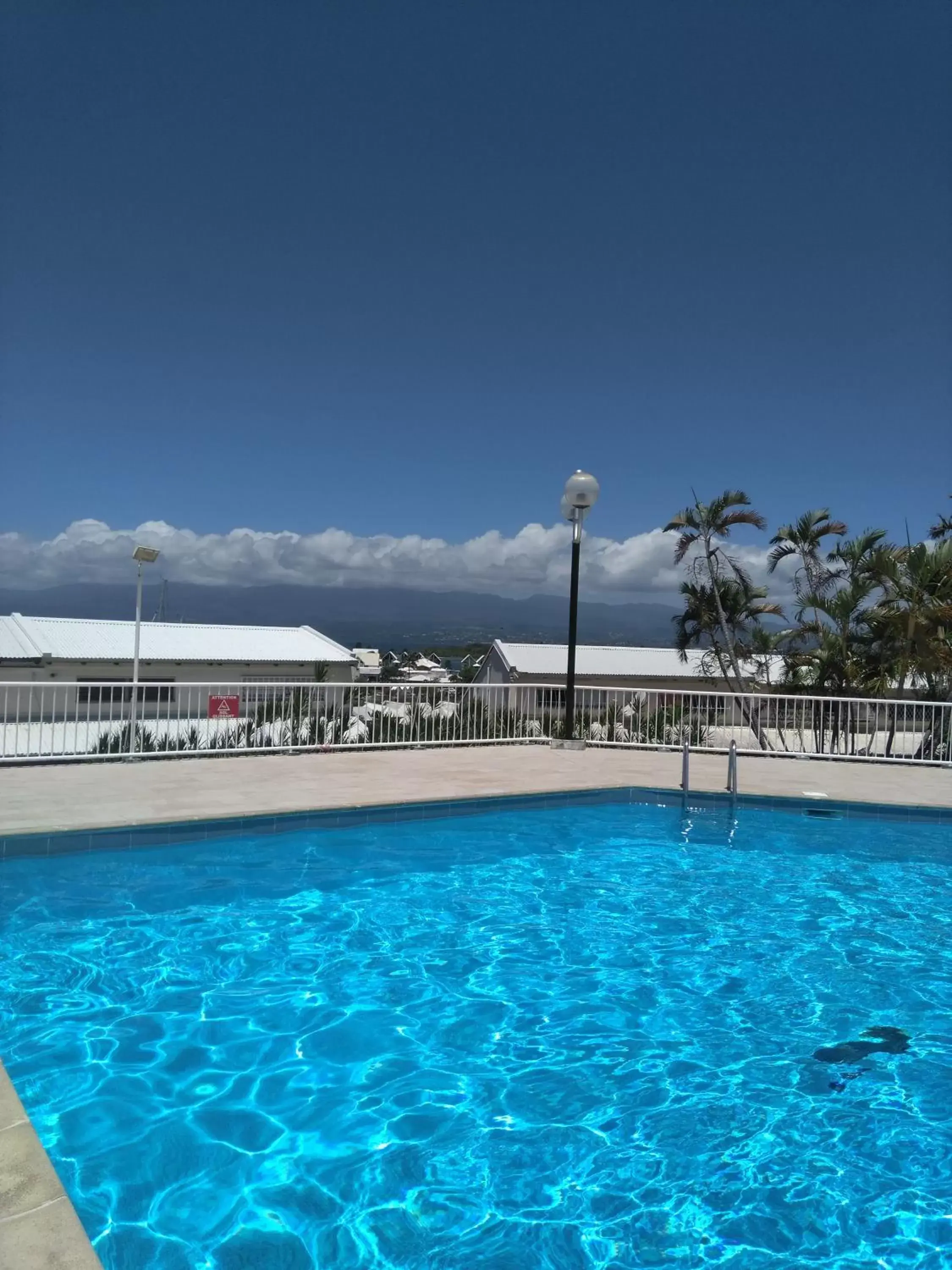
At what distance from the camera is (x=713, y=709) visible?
459 inches

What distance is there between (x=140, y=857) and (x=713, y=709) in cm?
848

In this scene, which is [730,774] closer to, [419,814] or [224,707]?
[419,814]

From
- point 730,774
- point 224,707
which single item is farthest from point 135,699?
point 730,774

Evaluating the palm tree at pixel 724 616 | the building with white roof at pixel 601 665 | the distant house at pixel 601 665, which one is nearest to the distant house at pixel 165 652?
the building with white roof at pixel 601 665

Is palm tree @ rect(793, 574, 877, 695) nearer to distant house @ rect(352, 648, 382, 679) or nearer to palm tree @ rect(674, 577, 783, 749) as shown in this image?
palm tree @ rect(674, 577, 783, 749)

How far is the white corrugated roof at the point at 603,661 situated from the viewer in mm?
42062

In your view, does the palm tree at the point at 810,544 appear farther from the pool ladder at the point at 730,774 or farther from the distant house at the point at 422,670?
the distant house at the point at 422,670

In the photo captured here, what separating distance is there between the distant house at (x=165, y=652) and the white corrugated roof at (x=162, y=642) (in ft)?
0.12

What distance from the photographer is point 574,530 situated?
1111 cm

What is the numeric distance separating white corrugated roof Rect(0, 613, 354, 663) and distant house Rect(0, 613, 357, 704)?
0.04 m

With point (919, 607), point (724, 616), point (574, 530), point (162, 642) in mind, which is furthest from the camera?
point (162, 642)

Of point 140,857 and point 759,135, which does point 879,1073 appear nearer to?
point 140,857

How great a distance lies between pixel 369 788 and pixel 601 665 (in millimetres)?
36237

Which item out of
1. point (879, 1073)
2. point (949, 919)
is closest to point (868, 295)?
point (949, 919)
